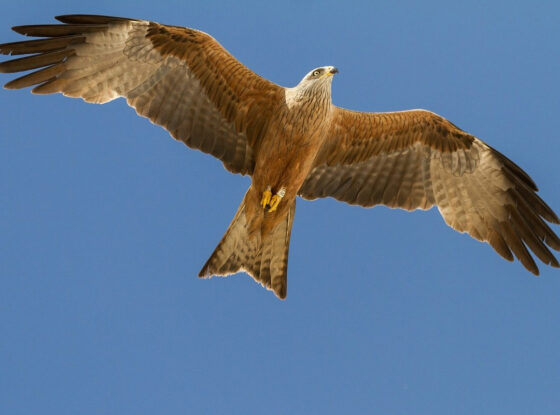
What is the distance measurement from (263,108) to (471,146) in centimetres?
277

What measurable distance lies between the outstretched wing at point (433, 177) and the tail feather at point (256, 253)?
0.72 meters

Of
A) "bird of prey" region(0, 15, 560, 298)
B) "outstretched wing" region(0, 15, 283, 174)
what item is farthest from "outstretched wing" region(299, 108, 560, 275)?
"outstretched wing" region(0, 15, 283, 174)

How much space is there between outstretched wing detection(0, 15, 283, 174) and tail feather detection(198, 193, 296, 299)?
3.22 ft

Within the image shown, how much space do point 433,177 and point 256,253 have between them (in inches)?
99.4

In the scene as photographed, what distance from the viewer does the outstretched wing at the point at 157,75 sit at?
31.9ft

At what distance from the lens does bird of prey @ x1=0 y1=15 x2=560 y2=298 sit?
9.81m

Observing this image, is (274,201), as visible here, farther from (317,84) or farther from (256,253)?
(317,84)

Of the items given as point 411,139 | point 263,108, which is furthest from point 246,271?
point 411,139

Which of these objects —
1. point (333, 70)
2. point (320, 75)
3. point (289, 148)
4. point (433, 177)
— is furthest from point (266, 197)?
point (433, 177)

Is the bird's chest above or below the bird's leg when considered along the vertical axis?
above

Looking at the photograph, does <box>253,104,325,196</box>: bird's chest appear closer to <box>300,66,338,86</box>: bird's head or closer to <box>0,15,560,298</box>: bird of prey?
<box>0,15,560,298</box>: bird of prey

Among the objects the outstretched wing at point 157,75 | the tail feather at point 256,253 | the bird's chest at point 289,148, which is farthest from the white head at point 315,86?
the tail feather at point 256,253

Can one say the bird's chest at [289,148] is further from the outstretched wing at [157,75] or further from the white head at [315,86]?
the outstretched wing at [157,75]

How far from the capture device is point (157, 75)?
396 inches
